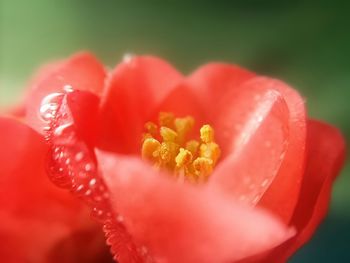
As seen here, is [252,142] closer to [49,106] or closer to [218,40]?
[49,106]

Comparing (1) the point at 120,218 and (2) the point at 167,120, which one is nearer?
(1) the point at 120,218

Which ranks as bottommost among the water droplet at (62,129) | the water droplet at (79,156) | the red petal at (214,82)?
the water droplet at (79,156)

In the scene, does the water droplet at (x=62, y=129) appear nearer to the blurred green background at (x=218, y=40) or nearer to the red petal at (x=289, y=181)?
the red petal at (x=289, y=181)

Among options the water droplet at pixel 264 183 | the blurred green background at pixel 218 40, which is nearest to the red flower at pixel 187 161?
the water droplet at pixel 264 183

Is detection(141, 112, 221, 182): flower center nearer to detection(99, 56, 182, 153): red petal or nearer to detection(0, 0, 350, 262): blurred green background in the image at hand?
detection(99, 56, 182, 153): red petal

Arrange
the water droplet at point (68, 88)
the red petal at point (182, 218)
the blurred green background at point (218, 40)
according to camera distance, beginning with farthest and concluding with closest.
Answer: the blurred green background at point (218, 40) < the water droplet at point (68, 88) < the red petal at point (182, 218)

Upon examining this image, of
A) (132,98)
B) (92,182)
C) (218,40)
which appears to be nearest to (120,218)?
(92,182)

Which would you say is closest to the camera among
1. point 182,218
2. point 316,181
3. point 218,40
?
point 182,218

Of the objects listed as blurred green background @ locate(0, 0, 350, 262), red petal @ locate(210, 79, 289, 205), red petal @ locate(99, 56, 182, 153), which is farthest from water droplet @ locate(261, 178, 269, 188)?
blurred green background @ locate(0, 0, 350, 262)
